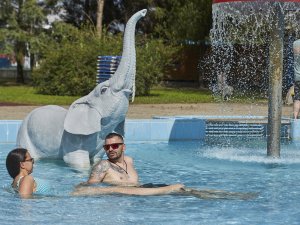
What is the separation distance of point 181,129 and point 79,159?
437 centimetres

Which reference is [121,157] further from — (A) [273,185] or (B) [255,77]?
(B) [255,77]

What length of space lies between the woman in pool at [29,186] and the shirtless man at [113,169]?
0.19m

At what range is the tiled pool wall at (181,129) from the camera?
14.0 meters

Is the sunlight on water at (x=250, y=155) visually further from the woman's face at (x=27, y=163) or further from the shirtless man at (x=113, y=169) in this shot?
the woman's face at (x=27, y=163)

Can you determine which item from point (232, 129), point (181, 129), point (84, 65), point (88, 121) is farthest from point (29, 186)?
point (84, 65)

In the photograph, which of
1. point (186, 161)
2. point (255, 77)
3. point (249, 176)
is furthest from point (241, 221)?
point (255, 77)

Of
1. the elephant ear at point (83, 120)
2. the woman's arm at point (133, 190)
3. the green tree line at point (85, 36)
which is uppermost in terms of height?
the green tree line at point (85, 36)

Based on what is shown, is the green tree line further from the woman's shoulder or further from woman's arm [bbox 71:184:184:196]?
the woman's shoulder

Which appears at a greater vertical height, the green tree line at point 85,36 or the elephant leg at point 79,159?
the green tree line at point 85,36

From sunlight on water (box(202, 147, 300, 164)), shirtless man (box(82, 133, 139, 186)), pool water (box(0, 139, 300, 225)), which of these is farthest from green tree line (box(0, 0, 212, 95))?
shirtless man (box(82, 133, 139, 186))

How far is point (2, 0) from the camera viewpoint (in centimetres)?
3600

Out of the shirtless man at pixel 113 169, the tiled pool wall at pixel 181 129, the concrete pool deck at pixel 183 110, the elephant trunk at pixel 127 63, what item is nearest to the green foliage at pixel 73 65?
the concrete pool deck at pixel 183 110

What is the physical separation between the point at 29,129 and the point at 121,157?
2989mm

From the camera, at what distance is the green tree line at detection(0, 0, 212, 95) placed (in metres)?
27.5
